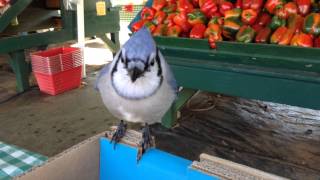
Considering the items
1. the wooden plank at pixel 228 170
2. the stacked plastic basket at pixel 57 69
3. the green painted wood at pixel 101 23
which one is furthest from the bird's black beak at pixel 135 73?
the green painted wood at pixel 101 23

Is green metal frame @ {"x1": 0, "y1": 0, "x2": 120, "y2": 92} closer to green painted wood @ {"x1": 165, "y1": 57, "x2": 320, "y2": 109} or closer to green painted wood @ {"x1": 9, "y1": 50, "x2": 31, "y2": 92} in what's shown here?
green painted wood @ {"x1": 9, "y1": 50, "x2": 31, "y2": 92}

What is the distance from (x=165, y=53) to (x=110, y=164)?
4.83ft

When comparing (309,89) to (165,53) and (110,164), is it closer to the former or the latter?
(165,53)

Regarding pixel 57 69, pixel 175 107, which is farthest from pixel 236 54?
pixel 57 69

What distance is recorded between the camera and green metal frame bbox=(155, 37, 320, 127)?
1843 mm

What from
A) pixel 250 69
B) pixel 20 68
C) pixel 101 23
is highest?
pixel 101 23

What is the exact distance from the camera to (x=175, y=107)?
9.12 feet

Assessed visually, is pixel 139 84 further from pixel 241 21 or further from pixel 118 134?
pixel 241 21

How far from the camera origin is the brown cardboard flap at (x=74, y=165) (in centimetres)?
84

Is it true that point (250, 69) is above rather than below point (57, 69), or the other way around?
above

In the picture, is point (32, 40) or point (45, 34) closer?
point (32, 40)

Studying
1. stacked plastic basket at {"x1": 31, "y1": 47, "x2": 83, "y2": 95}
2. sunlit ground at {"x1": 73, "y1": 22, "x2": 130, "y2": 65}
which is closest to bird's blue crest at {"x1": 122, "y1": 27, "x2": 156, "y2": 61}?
stacked plastic basket at {"x1": 31, "y1": 47, "x2": 83, "y2": 95}

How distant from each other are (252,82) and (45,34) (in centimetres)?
299

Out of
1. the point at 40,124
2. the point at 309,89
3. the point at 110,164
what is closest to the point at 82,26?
the point at 40,124
